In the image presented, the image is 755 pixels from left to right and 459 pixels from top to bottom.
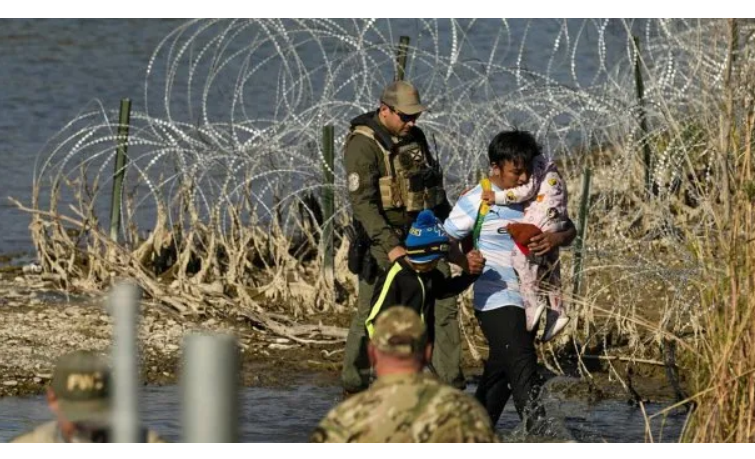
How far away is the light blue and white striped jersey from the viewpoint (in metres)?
8.05

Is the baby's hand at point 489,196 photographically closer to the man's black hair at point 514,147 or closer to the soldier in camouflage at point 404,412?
the man's black hair at point 514,147

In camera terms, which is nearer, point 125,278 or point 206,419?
point 206,419

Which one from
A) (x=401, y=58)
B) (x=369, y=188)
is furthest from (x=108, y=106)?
(x=369, y=188)

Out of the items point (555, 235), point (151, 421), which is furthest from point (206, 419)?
point (151, 421)

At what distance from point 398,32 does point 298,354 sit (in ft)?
31.4

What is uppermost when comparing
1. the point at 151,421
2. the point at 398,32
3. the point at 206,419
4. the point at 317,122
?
the point at 398,32

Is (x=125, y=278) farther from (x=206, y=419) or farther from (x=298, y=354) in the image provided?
(x=206, y=419)

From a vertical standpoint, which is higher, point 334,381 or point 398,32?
point 398,32

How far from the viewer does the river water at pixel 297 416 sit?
28.3ft

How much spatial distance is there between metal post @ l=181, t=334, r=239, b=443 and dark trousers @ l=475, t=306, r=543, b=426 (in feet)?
13.4

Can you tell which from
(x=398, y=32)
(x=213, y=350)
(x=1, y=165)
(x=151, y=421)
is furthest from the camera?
(x=398, y=32)

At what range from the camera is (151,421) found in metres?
8.81

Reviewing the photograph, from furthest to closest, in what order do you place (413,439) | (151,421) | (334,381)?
(334,381) < (151,421) < (413,439)

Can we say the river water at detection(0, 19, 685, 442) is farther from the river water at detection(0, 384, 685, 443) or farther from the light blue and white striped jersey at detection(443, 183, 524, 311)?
the light blue and white striped jersey at detection(443, 183, 524, 311)
